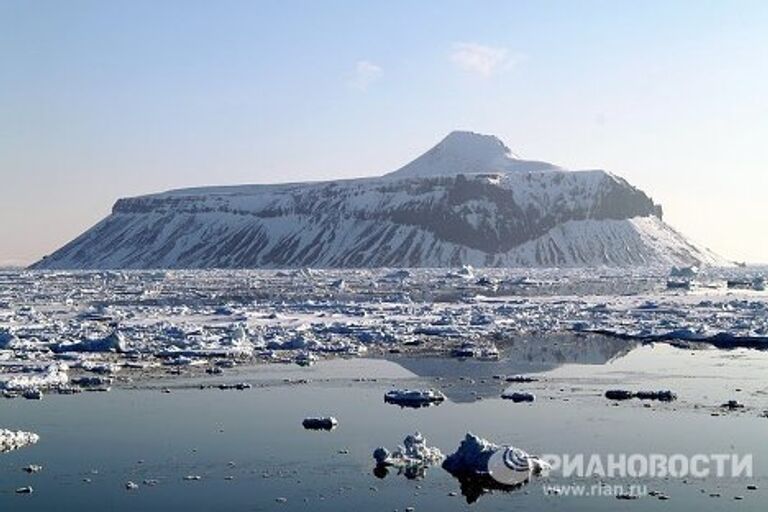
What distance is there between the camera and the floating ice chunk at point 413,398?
29.9 meters

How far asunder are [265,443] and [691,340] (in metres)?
27.9

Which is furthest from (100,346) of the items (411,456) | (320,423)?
(411,456)

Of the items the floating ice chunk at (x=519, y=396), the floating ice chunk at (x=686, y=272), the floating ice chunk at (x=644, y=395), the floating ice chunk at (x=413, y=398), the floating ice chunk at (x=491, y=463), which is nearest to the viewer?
the floating ice chunk at (x=491, y=463)

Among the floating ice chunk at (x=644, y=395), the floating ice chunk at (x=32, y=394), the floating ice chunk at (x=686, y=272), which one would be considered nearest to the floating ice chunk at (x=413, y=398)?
the floating ice chunk at (x=644, y=395)

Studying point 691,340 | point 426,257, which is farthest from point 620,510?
point 426,257

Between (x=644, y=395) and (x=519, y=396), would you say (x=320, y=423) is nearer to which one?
(x=519, y=396)

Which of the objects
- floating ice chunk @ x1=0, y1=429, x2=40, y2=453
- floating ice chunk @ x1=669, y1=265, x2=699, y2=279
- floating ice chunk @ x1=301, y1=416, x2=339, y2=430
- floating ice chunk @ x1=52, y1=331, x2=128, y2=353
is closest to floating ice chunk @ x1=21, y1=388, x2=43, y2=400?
floating ice chunk @ x1=0, y1=429, x2=40, y2=453

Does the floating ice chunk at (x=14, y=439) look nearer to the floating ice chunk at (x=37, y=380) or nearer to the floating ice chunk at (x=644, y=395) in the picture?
the floating ice chunk at (x=37, y=380)

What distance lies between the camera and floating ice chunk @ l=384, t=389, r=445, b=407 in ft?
98.1

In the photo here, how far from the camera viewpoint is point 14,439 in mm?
24406

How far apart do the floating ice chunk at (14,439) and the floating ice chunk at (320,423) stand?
685 cm

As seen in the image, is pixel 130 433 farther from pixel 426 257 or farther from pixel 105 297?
pixel 426 257

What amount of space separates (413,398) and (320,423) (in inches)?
166

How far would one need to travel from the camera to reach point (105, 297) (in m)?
81.1
